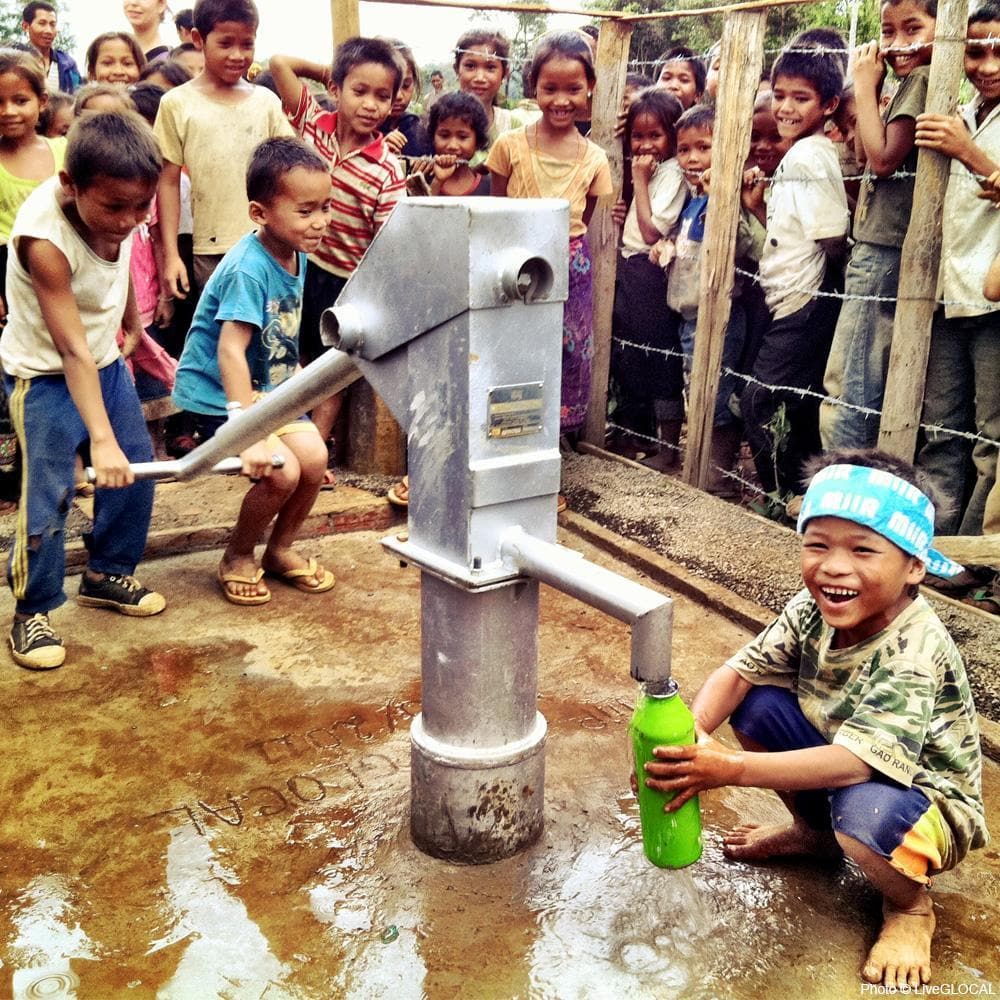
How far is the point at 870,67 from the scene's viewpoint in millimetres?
3670

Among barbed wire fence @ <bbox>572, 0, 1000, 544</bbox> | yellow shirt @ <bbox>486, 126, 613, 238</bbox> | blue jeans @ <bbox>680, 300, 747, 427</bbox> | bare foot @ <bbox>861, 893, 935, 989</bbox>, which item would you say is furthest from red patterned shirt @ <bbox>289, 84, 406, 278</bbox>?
bare foot @ <bbox>861, 893, 935, 989</bbox>

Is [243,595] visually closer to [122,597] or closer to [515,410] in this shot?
[122,597]

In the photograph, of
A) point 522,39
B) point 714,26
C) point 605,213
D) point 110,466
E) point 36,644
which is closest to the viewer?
point 110,466

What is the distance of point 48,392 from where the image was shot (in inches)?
124

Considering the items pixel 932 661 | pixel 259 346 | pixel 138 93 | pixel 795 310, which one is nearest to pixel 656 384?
pixel 795 310

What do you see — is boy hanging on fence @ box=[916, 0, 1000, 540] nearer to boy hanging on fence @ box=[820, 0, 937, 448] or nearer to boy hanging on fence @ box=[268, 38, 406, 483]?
boy hanging on fence @ box=[820, 0, 937, 448]

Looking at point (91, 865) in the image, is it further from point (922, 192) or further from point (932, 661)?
point (922, 192)

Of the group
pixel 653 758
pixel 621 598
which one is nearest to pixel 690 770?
pixel 653 758

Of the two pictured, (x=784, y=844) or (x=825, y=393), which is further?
(x=825, y=393)

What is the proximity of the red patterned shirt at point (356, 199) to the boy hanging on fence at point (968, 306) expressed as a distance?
2009mm

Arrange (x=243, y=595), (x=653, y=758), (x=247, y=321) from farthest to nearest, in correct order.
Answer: (x=243, y=595)
(x=247, y=321)
(x=653, y=758)

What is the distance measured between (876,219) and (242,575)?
2.50 m

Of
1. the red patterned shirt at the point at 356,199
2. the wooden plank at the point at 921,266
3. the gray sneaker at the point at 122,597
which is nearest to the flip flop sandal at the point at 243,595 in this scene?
the gray sneaker at the point at 122,597

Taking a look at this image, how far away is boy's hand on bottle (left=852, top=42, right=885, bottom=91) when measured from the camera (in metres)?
3.67
